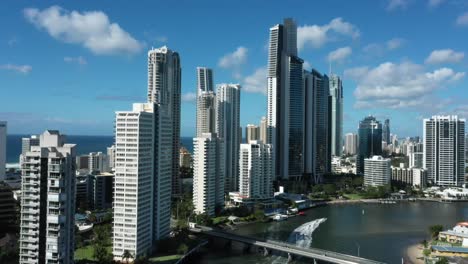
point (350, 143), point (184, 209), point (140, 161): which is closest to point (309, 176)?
point (184, 209)

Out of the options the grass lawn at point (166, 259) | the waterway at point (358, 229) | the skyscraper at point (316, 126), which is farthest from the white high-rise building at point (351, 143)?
the grass lawn at point (166, 259)

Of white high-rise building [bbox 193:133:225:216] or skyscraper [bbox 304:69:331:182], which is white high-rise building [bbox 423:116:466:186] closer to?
skyscraper [bbox 304:69:331:182]

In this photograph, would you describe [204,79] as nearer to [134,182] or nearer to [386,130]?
[134,182]

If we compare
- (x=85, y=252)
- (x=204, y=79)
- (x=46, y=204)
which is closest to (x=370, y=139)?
(x=204, y=79)

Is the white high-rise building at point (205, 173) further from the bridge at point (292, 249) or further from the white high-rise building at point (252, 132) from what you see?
the white high-rise building at point (252, 132)

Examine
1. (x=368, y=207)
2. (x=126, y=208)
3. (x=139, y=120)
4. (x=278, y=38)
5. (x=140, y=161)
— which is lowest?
(x=368, y=207)

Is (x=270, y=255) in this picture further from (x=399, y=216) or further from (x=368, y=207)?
(x=368, y=207)
